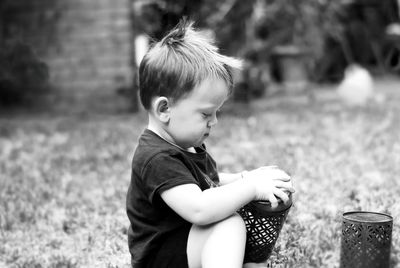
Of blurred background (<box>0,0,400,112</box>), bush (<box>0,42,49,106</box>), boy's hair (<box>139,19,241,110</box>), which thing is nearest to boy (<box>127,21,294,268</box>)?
boy's hair (<box>139,19,241,110</box>)

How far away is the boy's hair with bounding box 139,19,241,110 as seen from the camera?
72.9 inches

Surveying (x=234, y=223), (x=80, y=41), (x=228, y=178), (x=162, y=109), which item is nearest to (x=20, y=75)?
(x=80, y=41)

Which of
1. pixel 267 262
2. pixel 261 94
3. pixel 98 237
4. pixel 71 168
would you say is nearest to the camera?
pixel 267 262

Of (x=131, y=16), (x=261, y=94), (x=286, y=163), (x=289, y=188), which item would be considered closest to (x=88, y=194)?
(x=286, y=163)

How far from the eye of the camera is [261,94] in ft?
31.0

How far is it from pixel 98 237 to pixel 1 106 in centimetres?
555

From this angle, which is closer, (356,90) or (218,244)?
(218,244)

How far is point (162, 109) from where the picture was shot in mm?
1889

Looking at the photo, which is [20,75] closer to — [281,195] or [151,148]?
[151,148]

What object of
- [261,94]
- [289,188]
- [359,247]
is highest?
[289,188]

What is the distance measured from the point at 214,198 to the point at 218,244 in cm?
14

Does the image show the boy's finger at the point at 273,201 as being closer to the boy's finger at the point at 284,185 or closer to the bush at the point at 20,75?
the boy's finger at the point at 284,185

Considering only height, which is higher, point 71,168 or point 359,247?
point 359,247

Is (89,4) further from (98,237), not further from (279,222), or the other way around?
(279,222)
